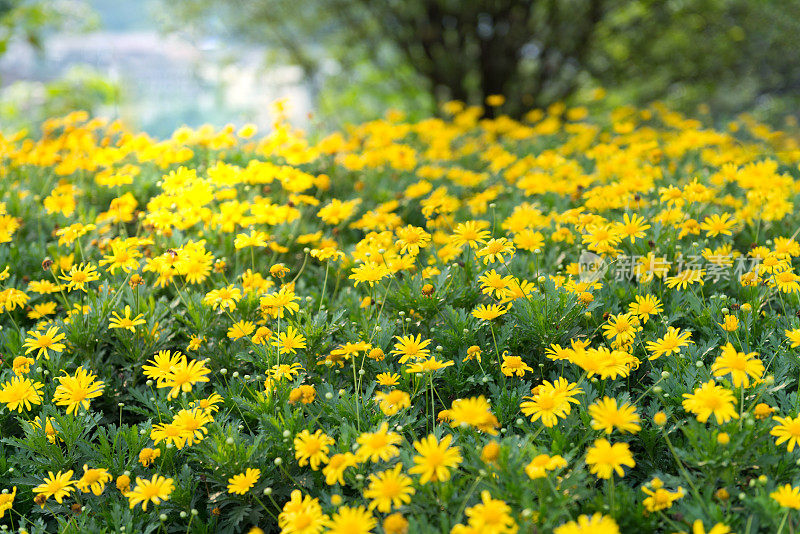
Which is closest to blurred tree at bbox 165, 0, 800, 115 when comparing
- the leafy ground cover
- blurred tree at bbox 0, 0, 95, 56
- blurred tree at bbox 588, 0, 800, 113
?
blurred tree at bbox 588, 0, 800, 113

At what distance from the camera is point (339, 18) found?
8.08 m

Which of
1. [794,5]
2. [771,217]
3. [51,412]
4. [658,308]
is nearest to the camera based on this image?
[51,412]

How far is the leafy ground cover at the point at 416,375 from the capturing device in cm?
160

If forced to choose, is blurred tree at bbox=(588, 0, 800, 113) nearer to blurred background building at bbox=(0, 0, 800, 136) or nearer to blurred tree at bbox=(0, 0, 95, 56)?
blurred background building at bbox=(0, 0, 800, 136)

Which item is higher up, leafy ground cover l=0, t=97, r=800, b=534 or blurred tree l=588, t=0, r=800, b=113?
blurred tree l=588, t=0, r=800, b=113

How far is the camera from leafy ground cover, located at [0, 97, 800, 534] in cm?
160

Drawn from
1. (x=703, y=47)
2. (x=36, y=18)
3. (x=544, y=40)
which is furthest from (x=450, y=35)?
(x=36, y=18)

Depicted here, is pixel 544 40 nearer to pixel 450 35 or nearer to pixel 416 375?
pixel 450 35

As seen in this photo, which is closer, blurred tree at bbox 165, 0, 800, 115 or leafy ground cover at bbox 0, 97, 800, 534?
leafy ground cover at bbox 0, 97, 800, 534

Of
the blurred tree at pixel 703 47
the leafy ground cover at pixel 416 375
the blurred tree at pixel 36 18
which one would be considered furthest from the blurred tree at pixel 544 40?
the leafy ground cover at pixel 416 375

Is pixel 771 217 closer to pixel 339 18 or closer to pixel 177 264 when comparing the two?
pixel 177 264

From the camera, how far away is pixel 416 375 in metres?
2.08

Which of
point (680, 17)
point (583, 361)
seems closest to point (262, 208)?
point (583, 361)

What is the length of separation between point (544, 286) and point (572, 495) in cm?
91
